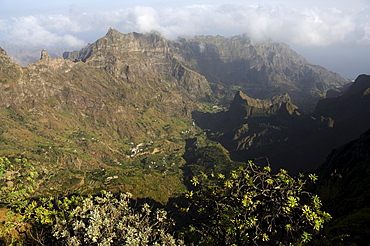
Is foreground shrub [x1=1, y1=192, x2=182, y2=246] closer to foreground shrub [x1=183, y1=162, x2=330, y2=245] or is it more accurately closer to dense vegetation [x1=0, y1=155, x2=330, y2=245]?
dense vegetation [x1=0, y1=155, x2=330, y2=245]

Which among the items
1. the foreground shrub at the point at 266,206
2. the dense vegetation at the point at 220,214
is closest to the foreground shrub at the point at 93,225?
the dense vegetation at the point at 220,214

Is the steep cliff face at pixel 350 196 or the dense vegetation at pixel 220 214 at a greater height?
the dense vegetation at pixel 220 214

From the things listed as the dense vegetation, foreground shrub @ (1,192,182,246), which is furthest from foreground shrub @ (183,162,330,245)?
foreground shrub @ (1,192,182,246)

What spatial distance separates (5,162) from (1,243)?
11.3 meters

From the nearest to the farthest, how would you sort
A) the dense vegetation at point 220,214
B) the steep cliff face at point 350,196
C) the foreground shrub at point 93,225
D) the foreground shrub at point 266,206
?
the foreground shrub at point 266,206 < the dense vegetation at point 220,214 < the foreground shrub at point 93,225 < the steep cliff face at point 350,196

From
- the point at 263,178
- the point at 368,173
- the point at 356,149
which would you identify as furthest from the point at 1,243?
the point at 356,149

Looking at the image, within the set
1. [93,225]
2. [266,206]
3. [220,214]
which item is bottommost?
[93,225]

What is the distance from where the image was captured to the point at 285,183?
54.7ft

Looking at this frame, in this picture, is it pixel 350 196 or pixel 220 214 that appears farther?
pixel 350 196

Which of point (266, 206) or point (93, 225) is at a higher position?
point (266, 206)

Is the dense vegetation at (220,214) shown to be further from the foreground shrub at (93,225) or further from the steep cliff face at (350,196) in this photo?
the steep cliff face at (350,196)

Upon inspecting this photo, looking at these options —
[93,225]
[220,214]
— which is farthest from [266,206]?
[93,225]

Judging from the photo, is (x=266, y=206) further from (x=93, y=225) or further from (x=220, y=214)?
(x=93, y=225)

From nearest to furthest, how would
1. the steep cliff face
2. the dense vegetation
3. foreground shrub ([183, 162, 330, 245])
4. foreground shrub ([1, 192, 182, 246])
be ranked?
foreground shrub ([183, 162, 330, 245])
the dense vegetation
foreground shrub ([1, 192, 182, 246])
the steep cliff face
